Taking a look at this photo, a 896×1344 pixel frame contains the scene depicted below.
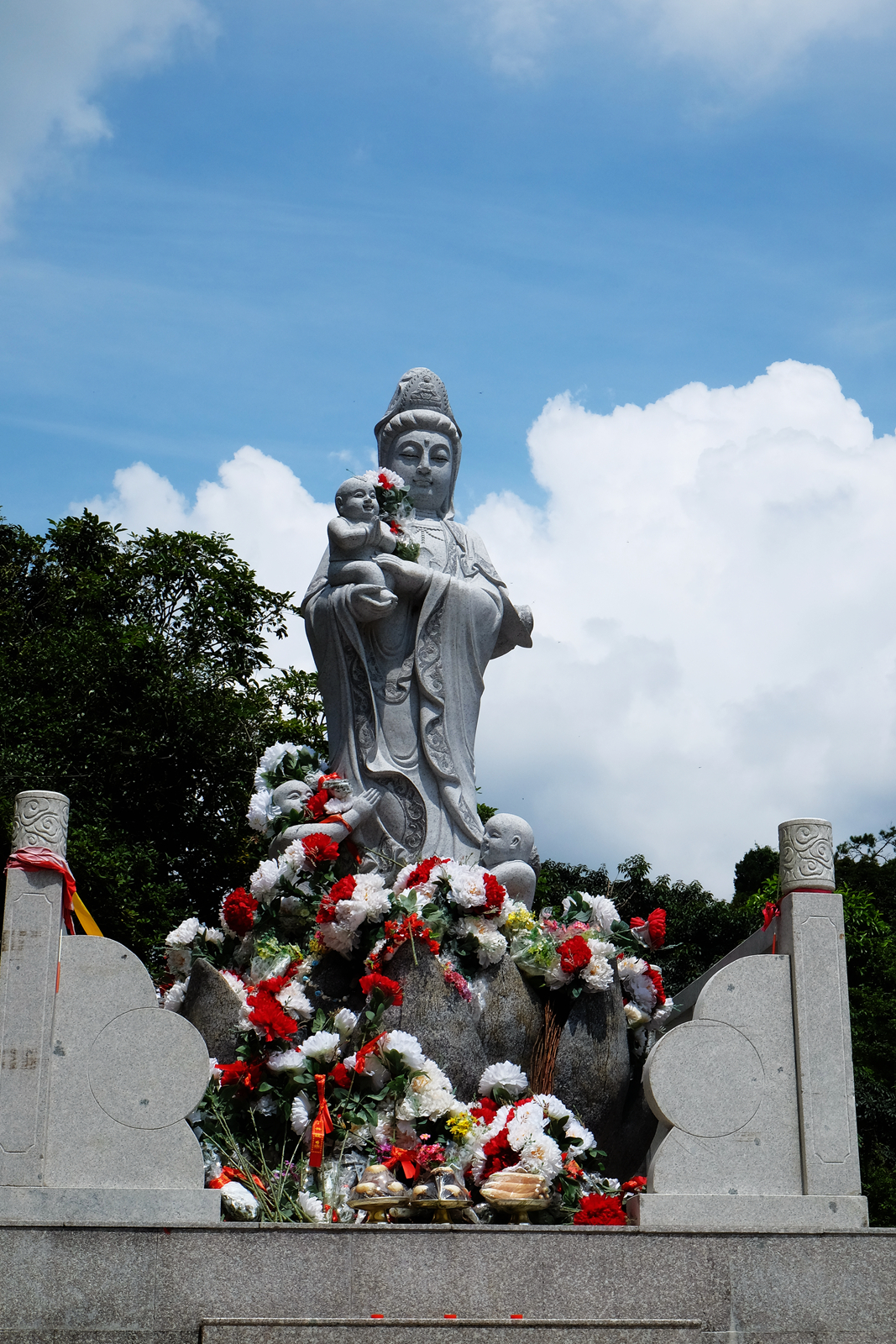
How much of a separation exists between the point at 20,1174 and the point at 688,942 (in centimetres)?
1626

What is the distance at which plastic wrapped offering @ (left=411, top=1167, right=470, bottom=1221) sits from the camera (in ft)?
19.5

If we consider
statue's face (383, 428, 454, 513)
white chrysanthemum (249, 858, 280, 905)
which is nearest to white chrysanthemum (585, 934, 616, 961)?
white chrysanthemum (249, 858, 280, 905)

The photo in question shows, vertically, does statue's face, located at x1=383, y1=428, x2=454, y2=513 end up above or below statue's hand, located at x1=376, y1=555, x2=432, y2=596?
above

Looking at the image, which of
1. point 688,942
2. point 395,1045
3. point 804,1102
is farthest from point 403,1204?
point 688,942

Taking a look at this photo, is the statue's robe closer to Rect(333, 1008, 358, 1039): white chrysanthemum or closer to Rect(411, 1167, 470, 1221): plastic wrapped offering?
Rect(333, 1008, 358, 1039): white chrysanthemum

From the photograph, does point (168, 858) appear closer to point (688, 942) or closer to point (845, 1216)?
point (688, 942)

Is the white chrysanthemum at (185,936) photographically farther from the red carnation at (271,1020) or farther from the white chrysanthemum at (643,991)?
the white chrysanthemum at (643,991)

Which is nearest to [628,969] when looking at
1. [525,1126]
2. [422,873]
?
[422,873]

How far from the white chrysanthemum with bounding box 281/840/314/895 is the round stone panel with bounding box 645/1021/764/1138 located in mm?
2281

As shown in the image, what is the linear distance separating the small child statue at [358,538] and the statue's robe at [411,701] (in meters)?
0.14

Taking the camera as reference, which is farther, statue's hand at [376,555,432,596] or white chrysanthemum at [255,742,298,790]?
white chrysanthemum at [255,742,298,790]

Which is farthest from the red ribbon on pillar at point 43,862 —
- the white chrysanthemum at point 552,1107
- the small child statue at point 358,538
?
the small child statue at point 358,538

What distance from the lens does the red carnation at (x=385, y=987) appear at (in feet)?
22.4

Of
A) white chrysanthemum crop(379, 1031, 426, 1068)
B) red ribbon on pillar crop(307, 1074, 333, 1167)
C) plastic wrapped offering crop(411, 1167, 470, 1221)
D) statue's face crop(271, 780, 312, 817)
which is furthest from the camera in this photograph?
statue's face crop(271, 780, 312, 817)
